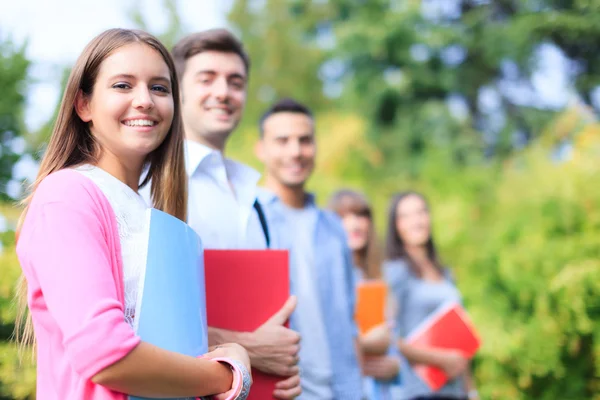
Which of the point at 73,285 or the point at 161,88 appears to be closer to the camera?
the point at 73,285

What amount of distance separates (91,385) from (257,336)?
0.65 metres

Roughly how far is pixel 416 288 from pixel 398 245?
1.43 ft

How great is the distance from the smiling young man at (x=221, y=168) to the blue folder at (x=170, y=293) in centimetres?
47

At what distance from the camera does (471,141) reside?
34.6 ft

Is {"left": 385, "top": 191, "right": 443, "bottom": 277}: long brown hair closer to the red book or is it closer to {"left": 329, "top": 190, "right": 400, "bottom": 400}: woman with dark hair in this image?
{"left": 329, "top": 190, "right": 400, "bottom": 400}: woman with dark hair

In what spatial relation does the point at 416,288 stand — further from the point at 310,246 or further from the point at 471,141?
the point at 471,141

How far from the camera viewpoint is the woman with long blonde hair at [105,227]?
1237mm

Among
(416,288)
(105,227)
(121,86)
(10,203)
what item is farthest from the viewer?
(416,288)

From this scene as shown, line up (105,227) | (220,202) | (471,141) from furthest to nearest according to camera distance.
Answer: (471,141) → (220,202) → (105,227)

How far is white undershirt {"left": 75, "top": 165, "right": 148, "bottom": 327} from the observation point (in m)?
1.39

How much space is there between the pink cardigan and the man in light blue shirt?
1519mm

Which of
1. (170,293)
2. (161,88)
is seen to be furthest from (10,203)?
(170,293)

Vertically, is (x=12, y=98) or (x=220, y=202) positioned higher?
(x=12, y=98)

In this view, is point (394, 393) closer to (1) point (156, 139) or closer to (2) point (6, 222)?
(2) point (6, 222)
